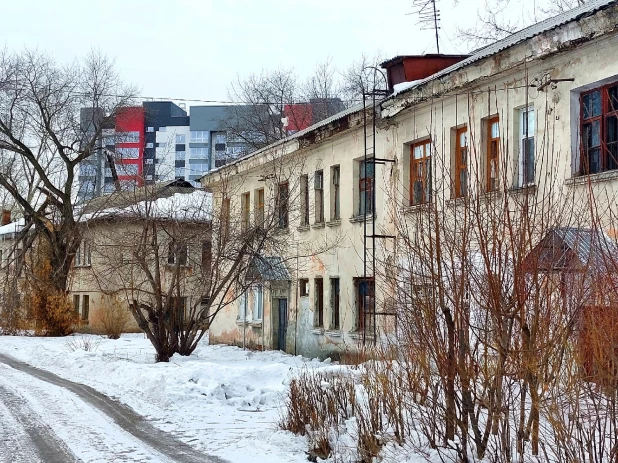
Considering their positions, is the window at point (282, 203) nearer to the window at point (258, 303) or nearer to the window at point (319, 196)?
the window at point (319, 196)

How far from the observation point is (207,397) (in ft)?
47.2

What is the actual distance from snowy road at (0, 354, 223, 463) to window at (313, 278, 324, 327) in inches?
355

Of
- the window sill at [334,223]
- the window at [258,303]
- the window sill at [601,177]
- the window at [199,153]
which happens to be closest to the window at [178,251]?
the window sill at [334,223]

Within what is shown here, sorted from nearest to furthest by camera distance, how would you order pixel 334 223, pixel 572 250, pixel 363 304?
pixel 572 250 < pixel 363 304 < pixel 334 223

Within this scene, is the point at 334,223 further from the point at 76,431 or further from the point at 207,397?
the point at 76,431

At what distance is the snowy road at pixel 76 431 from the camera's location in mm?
9586

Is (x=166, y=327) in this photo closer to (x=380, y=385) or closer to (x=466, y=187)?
(x=380, y=385)

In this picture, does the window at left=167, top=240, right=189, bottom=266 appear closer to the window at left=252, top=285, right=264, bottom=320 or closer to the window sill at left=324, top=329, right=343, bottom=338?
the window sill at left=324, top=329, right=343, bottom=338

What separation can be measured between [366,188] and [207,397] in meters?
8.26

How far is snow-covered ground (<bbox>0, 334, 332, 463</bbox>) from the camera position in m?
10.1

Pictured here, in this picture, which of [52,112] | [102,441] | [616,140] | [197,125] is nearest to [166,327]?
[102,441]

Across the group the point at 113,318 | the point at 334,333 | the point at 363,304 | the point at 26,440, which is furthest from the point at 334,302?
the point at 113,318

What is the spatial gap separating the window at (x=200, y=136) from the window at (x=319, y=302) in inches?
2785

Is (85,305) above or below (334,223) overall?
below
